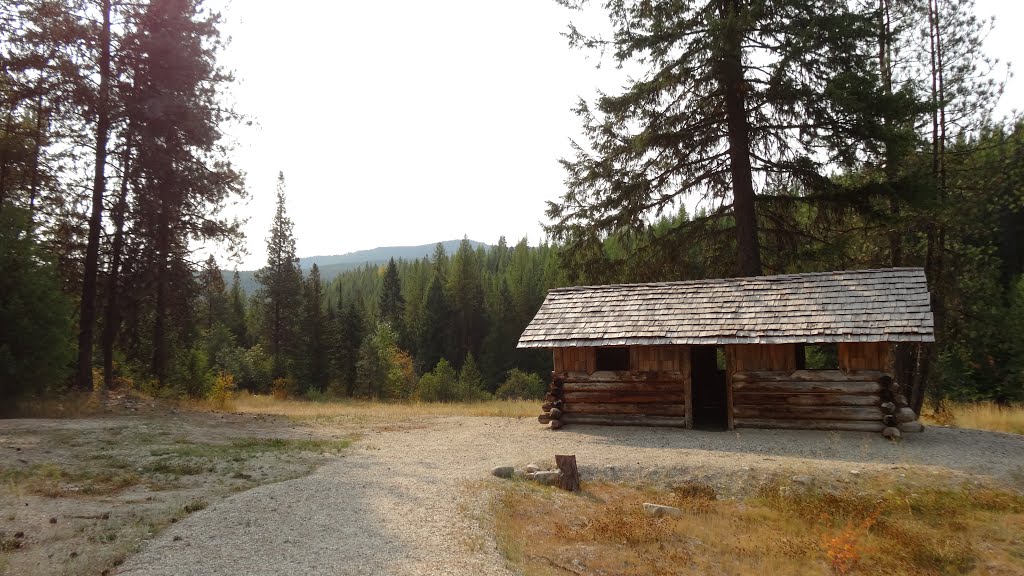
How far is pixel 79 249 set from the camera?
21.1m

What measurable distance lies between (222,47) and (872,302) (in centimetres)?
2214

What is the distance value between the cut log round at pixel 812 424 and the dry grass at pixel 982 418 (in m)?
5.31

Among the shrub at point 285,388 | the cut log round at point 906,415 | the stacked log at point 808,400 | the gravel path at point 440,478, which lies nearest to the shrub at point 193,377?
the gravel path at point 440,478

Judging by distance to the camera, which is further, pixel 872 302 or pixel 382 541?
A: pixel 872 302

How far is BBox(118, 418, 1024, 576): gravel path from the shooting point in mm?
6133

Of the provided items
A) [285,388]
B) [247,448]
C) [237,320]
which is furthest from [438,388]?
[237,320]

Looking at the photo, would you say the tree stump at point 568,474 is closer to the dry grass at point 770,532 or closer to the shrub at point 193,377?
the dry grass at point 770,532

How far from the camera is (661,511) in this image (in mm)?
8898

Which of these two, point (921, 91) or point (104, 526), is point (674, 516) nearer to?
point (104, 526)

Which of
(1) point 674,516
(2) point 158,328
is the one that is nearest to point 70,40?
(2) point 158,328

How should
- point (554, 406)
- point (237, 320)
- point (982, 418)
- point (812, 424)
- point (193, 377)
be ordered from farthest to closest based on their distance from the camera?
point (237, 320) → point (193, 377) → point (982, 418) → point (554, 406) → point (812, 424)

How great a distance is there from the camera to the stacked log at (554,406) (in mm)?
16156

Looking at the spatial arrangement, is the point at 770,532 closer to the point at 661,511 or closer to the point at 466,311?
the point at 661,511

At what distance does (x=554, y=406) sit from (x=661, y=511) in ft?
24.8
